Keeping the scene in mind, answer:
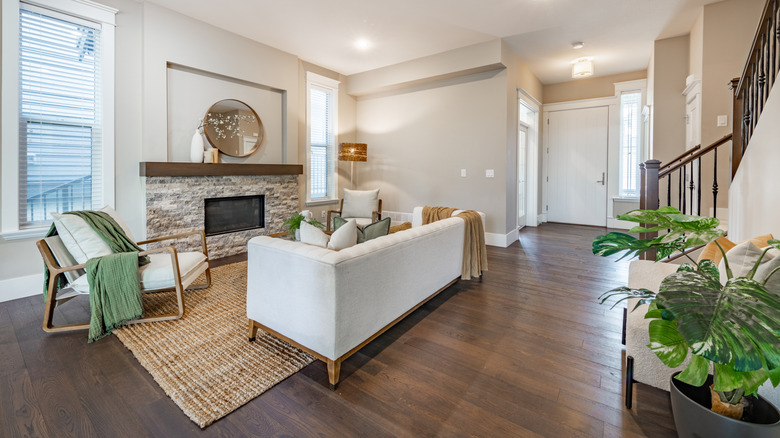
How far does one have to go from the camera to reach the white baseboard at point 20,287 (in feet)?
9.84

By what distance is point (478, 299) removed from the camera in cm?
311

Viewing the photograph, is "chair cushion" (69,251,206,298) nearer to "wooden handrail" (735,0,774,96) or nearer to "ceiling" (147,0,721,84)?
"ceiling" (147,0,721,84)

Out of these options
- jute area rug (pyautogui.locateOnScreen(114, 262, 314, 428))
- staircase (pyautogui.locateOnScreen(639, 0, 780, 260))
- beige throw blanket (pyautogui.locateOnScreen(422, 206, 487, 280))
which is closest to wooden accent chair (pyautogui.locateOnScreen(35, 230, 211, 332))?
jute area rug (pyautogui.locateOnScreen(114, 262, 314, 428))

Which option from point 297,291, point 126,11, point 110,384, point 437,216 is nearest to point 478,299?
point 437,216

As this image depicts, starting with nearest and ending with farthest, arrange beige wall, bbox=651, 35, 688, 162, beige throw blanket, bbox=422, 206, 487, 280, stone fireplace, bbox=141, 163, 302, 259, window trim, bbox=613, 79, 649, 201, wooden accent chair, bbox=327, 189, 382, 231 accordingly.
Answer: beige throw blanket, bbox=422, 206, 487, 280
stone fireplace, bbox=141, 163, 302, 259
beige wall, bbox=651, 35, 688, 162
wooden accent chair, bbox=327, 189, 382, 231
window trim, bbox=613, 79, 649, 201

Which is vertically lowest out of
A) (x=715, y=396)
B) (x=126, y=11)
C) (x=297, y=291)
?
(x=715, y=396)

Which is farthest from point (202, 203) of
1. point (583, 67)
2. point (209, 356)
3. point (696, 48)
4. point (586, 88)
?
point (586, 88)

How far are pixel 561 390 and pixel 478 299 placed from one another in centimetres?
134

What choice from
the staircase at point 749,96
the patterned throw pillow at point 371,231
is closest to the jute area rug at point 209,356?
the patterned throw pillow at point 371,231

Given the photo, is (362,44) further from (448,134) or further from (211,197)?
(211,197)

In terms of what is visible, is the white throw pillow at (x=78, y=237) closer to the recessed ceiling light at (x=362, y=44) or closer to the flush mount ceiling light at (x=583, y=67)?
the recessed ceiling light at (x=362, y=44)

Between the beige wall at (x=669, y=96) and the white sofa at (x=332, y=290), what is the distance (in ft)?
15.0

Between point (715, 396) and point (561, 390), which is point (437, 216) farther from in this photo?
point (715, 396)

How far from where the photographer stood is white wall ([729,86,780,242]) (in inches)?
73.4
